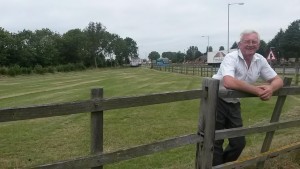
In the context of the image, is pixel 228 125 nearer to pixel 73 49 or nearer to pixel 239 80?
pixel 239 80

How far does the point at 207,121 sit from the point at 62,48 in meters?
107

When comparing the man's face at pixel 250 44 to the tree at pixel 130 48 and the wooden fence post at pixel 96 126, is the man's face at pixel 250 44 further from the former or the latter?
the tree at pixel 130 48

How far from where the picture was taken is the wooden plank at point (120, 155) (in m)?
3.68

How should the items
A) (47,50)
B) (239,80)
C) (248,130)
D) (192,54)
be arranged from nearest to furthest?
1. (239,80)
2. (248,130)
3. (47,50)
4. (192,54)

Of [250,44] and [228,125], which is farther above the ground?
[250,44]

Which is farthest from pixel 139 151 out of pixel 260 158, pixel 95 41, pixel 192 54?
pixel 192 54

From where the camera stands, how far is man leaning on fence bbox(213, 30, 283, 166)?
493 centimetres

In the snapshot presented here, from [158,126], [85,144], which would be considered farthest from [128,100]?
[158,126]

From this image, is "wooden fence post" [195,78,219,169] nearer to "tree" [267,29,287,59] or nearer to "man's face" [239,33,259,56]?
"man's face" [239,33,259,56]

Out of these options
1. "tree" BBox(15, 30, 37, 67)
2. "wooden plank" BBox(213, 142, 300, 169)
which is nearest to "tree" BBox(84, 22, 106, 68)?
"tree" BBox(15, 30, 37, 67)

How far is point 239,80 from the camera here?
4.90 meters

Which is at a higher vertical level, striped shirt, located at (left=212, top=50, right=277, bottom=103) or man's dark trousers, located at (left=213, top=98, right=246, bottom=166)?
striped shirt, located at (left=212, top=50, right=277, bottom=103)

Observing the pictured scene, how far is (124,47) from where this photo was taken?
143375 mm

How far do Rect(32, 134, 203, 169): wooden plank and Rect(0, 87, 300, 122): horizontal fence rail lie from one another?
0.43 m
